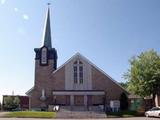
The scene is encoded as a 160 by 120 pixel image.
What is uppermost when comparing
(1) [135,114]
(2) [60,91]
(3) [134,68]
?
(3) [134,68]

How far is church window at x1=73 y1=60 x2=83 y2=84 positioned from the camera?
166ft

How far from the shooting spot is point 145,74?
1727 inches

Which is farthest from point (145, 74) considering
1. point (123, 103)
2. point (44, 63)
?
point (44, 63)

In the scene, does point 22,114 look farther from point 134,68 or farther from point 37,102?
point 134,68

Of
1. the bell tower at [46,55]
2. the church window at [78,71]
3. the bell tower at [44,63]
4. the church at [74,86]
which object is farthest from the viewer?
the bell tower at [46,55]

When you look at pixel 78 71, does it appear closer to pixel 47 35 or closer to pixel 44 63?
pixel 44 63

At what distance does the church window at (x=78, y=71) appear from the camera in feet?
166

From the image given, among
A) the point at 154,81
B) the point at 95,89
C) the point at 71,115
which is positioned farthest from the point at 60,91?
the point at 154,81

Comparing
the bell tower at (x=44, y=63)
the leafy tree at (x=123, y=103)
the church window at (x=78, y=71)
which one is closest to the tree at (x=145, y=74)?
the leafy tree at (x=123, y=103)

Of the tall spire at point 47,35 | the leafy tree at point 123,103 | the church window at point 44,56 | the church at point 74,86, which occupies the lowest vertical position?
the leafy tree at point 123,103

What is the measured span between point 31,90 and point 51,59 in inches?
238

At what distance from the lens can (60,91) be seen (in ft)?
164

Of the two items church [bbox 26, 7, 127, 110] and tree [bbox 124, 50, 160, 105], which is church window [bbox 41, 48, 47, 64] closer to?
church [bbox 26, 7, 127, 110]

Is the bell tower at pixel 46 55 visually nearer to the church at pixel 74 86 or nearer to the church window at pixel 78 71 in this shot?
the church at pixel 74 86
